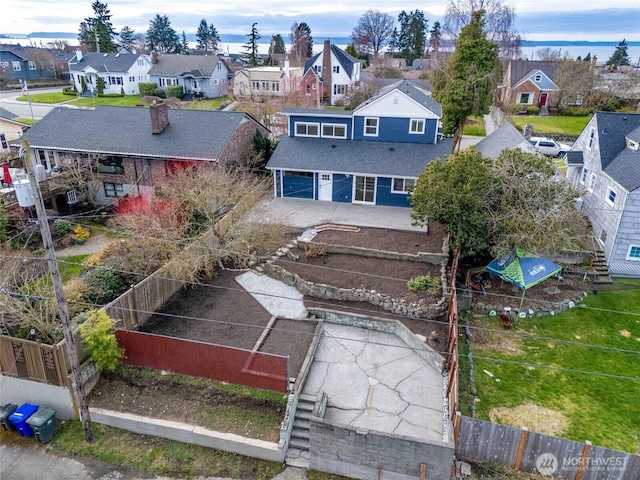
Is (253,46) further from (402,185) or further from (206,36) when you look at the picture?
(402,185)

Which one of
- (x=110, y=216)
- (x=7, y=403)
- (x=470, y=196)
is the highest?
(x=470, y=196)

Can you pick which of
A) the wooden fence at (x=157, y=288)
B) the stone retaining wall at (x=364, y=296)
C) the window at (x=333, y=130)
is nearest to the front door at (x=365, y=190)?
the window at (x=333, y=130)

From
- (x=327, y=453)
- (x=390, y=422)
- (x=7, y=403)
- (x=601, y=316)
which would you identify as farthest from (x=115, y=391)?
(x=601, y=316)

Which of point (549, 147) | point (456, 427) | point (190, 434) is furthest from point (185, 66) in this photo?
point (456, 427)

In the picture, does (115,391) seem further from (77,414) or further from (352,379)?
(352,379)

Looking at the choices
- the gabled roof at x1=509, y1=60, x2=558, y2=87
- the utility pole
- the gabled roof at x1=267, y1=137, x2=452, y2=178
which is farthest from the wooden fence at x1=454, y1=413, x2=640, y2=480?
the gabled roof at x1=509, y1=60, x2=558, y2=87

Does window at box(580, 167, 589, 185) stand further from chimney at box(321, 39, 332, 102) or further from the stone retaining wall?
chimney at box(321, 39, 332, 102)
